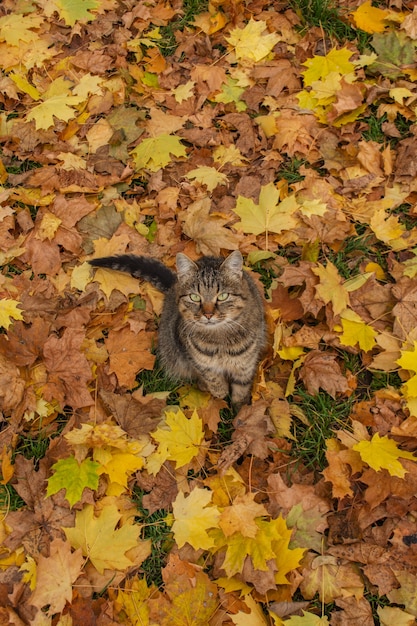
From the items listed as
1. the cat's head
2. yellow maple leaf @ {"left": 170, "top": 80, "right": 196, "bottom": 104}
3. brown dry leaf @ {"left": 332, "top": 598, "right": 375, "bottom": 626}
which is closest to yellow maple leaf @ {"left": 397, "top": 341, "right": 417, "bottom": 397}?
the cat's head

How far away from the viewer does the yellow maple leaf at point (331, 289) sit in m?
3.22

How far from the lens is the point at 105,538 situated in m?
2.65

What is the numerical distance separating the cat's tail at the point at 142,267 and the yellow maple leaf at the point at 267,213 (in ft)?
2.14

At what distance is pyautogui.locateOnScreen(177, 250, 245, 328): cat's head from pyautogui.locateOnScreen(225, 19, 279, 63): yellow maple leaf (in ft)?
7.93

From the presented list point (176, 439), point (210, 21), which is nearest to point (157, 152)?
point (210, 21)

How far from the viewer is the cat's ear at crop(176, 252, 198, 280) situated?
9.49 feet

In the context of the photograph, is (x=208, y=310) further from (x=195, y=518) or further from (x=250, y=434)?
(x=195, y=518)

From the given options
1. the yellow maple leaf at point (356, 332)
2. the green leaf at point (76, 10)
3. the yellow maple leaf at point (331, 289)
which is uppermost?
the green leaf at point (76, 10)

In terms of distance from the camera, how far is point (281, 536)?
2.59 metres

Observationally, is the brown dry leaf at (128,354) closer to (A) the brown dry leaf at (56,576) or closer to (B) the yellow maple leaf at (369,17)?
(A) the brown dry leaf at (56,576)

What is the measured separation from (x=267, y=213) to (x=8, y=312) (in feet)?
6.04

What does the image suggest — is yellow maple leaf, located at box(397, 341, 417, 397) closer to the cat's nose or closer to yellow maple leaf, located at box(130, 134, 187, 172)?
the cat's nose

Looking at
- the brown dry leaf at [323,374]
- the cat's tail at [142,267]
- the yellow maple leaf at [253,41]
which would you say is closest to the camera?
the brown dry leaf at [323,374]

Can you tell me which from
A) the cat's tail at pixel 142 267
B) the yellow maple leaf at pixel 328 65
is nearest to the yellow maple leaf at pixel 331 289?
the cat's tail at pixel 142 267
